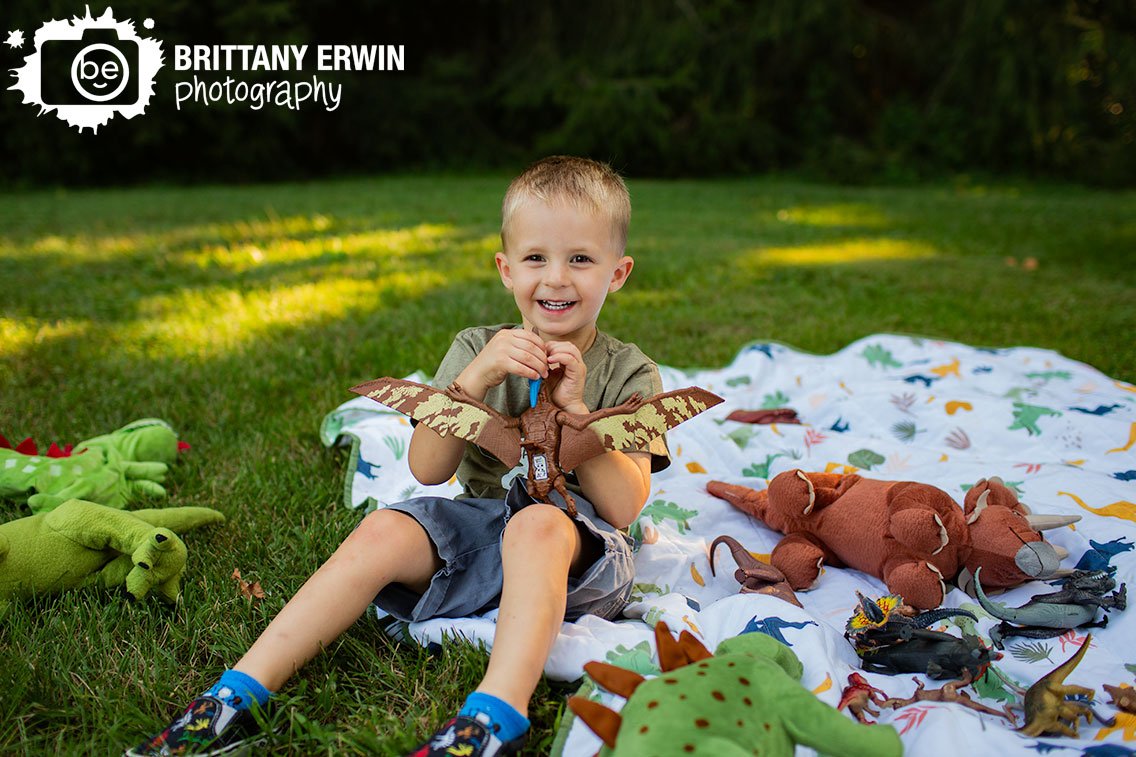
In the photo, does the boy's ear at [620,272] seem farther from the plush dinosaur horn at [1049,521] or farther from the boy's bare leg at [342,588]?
the plush dinosaur horn at [1049,521]

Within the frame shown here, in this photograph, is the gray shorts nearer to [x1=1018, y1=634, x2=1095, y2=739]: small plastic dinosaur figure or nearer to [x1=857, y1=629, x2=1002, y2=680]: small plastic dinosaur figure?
[x1=857, y1=629, x2=1002, y2=680]: small plastic dinosaur figure

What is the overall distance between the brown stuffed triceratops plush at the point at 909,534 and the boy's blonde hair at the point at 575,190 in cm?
73

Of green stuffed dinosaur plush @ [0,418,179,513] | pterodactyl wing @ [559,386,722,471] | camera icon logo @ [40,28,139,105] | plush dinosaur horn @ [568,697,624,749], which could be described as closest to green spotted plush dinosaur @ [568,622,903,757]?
plush dinosaur horn @ [568,697,624,749]

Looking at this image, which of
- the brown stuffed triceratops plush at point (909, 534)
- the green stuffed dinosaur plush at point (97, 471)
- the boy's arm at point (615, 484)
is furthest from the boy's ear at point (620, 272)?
the green stuffed dinosaur plush at point (97, 471)

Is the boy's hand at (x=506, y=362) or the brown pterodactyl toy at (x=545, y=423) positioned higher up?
the boy's hand at (x=506, y=362)

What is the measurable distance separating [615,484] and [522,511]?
19 centimetres

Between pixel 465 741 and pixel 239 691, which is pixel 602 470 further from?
pixel 239 691

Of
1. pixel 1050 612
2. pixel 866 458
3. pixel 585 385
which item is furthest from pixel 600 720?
pixel 866 458

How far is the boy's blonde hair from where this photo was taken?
1775 mm

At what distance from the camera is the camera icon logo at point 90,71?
31.0 feet

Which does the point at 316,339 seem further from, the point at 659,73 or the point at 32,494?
the point at 659,73

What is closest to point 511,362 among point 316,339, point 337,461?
point 337,461

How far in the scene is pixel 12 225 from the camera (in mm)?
7035

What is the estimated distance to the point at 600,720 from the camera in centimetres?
120
